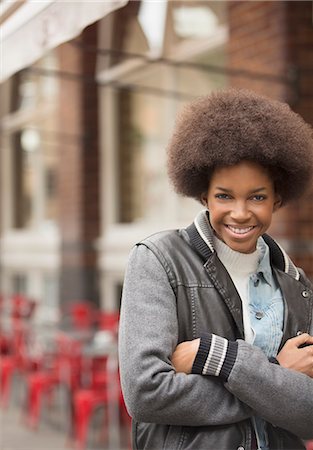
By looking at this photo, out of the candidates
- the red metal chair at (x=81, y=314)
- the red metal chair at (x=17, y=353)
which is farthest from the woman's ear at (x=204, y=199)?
the red metal chair at (x=81, y=314)

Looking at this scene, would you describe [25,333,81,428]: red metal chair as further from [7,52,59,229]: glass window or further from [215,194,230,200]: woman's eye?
[215,194,230,200]: woman's eye

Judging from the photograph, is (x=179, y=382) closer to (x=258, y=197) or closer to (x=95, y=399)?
Result: (x=258, y=197)

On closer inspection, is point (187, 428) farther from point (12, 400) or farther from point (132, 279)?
point (12, 400)

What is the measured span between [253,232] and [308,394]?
438 millimetres

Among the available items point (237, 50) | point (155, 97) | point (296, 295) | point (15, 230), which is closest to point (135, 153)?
point (155, 97)

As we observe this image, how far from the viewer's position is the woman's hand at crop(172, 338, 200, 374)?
1.93 m

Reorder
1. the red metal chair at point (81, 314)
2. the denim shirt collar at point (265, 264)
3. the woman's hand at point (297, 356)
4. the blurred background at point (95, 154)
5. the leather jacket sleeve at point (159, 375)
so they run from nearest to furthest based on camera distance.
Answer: the leather jacket sleeve at point (159, 375) → the woman's hand at point (297, 356) → the denim shirt collar at point (265, 264) → the blurred background at point (95, 154) → the red metal chair at point (81, 314)

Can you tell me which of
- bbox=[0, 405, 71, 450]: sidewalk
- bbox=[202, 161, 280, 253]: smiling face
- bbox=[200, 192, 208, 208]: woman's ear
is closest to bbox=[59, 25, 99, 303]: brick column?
bbox=[0, 405, 71, 450]: sidewalk

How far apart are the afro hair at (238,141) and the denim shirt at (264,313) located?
9.9 inches

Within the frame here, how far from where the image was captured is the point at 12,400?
8.45 meters

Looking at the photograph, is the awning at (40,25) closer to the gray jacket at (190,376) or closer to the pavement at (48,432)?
the gray jacket at (190,376)

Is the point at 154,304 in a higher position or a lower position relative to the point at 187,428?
higher

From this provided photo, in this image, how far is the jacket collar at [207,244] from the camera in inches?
81.2

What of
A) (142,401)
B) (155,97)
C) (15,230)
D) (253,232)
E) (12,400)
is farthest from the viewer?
(15,230)
